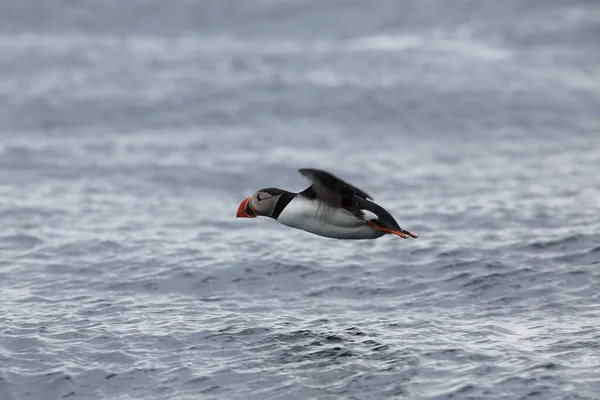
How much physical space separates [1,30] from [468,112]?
16878 mm

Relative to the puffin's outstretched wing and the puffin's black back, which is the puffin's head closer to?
the puffin's outstretched wing

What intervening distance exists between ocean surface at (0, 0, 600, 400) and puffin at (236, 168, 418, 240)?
142 cm

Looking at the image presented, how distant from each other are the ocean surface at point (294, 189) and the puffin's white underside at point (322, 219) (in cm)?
139

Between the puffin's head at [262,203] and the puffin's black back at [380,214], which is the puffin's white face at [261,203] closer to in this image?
the puffin's head at [262,203]

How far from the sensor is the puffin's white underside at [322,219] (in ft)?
37.9

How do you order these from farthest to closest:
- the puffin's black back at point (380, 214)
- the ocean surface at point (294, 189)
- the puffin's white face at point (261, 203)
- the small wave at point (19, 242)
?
1. the small wave at point (19, 242)
2. the puffin's white face at point (261, 203)
3. the puffin's black back at point (380, 214)
4. the ocean surface at point (294, 189)

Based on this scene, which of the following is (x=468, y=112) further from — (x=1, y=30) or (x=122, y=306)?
(x=1, y=30)

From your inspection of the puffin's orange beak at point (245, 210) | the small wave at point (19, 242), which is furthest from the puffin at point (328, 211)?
the small wave at point (19, 242)

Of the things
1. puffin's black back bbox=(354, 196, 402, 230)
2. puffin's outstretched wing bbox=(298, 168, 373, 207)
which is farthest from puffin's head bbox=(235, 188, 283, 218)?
puffin's black back bbox=(354, 196, 402, 230)

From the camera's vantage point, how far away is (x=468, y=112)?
25.5 metres

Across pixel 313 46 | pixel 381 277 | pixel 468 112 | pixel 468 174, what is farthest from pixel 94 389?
pixel 313 46

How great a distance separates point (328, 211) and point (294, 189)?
8.70 meters

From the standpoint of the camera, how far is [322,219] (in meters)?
11.6

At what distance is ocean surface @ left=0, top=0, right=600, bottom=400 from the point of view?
11.2 metres
